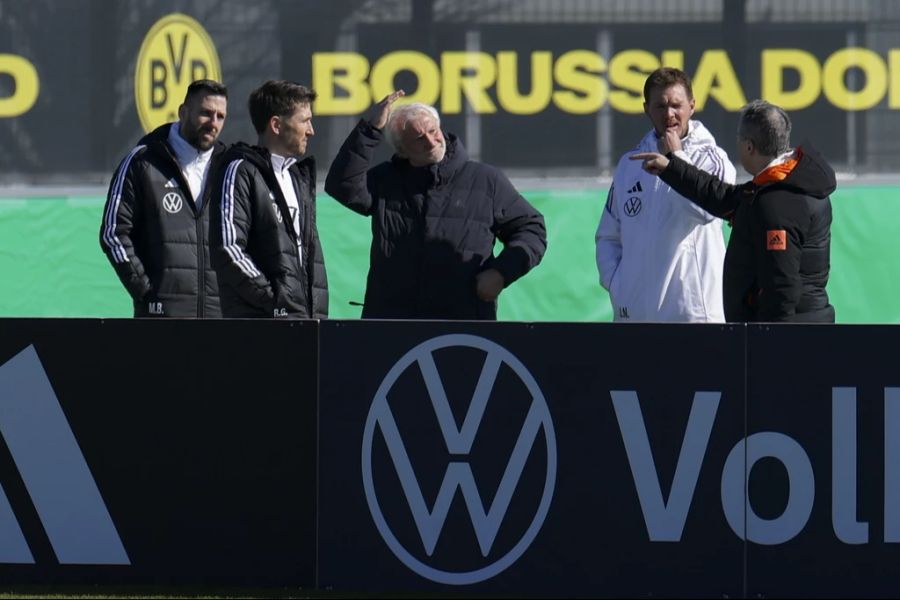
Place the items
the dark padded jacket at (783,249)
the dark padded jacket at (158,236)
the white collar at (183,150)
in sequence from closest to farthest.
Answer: the dark padded jacket at (783,249) < the dark padded jacket at (158,236) < the white collar at (183,150)

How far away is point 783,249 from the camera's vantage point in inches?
239

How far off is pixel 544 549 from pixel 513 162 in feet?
16.6

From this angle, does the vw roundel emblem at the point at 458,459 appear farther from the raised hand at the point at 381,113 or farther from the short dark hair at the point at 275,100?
the short dark hair at the point at 275,100

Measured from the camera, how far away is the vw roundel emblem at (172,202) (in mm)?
7215

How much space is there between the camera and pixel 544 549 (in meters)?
5.64

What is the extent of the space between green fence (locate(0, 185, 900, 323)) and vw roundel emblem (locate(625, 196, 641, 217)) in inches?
133

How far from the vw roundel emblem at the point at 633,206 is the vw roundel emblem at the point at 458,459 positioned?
4.16 ft

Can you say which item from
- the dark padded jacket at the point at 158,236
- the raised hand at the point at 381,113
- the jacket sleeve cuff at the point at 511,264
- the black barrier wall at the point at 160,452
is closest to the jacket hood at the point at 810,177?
the jacket sleeve cuff at the point at 511,264

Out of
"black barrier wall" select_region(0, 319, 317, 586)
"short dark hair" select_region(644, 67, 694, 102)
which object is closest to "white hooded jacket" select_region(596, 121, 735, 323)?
"short dark hair" select_region(644, 67, 694, 102)

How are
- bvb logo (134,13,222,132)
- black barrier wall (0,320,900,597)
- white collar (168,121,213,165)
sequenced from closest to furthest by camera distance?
black barrier wall (0,320,900,597), white collar (168,121,213,165), bvb logo (134,13,222,132)

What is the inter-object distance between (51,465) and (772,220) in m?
2.55

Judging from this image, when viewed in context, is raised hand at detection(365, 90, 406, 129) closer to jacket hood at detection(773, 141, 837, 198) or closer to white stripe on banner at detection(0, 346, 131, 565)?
jacket hood at detection(773, 141, 837, 198)

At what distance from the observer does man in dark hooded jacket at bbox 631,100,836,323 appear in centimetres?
607

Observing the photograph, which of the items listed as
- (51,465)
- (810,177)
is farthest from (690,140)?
(51,465)
